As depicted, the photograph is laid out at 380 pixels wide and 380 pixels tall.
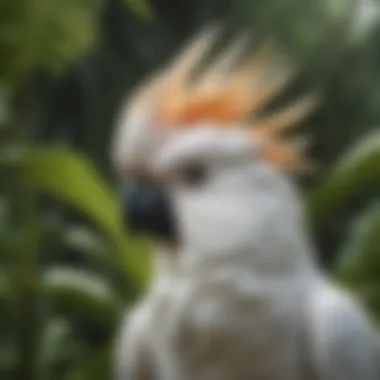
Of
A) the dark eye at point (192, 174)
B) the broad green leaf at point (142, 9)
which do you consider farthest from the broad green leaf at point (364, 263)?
the broad green leaf at point (142, 9)

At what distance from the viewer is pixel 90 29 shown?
1.06m

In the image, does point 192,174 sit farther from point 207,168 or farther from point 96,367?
point 96,367

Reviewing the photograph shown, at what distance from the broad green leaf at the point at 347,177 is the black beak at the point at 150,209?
0.52 ft

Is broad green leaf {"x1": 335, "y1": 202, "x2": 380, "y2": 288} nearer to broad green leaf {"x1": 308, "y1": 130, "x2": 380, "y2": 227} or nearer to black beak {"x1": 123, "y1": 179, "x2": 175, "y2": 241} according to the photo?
broad green leaf {"x1": 308, "y1": 130, "x2": 380, "y2": 227}

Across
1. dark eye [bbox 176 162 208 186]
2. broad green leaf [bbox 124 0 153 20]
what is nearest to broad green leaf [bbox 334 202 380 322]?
dark eye [bbox 176 162 208 186]

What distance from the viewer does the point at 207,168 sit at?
3.08 feet

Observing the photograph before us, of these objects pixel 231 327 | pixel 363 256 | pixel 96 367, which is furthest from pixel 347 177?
pixel 96 367

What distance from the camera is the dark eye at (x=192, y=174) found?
939 mm

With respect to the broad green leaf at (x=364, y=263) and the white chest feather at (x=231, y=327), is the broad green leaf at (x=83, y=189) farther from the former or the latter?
the broad green leaf at (x=364, y=263)

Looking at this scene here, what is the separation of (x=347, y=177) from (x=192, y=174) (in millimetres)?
176

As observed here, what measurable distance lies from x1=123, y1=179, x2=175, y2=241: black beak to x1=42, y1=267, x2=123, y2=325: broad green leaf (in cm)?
12

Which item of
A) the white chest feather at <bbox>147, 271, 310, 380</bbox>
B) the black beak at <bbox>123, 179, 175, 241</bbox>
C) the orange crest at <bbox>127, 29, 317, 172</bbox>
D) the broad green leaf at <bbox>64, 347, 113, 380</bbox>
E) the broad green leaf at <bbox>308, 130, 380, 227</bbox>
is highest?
the orange crest at <bbox>127, 29, 317, 172</bbox>

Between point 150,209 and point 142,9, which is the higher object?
point 142,9

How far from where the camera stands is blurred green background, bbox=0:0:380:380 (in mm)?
1016
